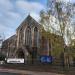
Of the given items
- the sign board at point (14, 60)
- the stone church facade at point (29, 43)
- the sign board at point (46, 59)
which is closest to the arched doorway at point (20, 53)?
the stone church facade at point (29, 43)

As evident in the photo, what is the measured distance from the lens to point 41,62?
6512cm

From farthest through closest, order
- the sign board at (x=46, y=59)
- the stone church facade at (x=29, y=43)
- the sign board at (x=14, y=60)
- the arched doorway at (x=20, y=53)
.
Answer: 1. the arched doorway at (x=20, y=53)
2. the stone church facade at (x=29, y=43)
3. the sign board at (x=14, y=60)
4. the sign board at (x=46, y=59)

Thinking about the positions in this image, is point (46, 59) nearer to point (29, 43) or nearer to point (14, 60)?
point (14, 60)

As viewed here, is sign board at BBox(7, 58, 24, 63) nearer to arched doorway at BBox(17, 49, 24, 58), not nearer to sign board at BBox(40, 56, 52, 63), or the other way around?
arched doorway at BBox(17, 49, 24, 58)

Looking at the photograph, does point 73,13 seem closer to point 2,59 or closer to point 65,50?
point 65,50

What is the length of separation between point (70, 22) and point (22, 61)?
885 inches

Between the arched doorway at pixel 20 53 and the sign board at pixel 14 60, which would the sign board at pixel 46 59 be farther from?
the arched doorway at pixel 20 53

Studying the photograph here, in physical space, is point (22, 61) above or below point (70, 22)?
below

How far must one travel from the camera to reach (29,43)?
72.2m

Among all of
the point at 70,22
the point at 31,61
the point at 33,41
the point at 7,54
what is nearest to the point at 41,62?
the point at 31,61

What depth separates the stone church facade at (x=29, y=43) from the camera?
229 feet

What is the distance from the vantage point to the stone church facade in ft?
229

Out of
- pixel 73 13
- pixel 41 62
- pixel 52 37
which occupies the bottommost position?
pixel 41 62

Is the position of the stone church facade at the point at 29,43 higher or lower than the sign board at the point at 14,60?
higher
